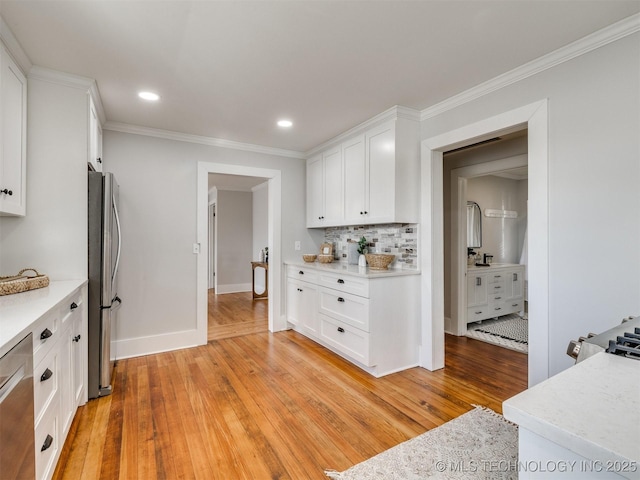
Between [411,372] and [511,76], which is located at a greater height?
[511,76]

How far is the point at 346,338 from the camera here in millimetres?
3088

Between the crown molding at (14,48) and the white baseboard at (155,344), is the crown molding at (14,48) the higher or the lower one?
the higher one

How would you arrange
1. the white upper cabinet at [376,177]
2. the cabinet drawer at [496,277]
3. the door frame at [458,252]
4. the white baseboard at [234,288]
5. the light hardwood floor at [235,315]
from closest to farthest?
the white upper cabinet at [376,177] → the door frame at [458,252] → the light hardwood floor at [235,315] → the cabinet drawer at [496,277] → the white baseboard at [234,288]

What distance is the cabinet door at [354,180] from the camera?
11.0ft

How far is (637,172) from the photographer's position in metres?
1.71

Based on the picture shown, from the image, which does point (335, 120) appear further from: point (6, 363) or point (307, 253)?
point (6, 363)

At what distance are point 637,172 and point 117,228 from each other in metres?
3.43

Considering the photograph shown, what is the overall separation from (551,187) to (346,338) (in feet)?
6.72

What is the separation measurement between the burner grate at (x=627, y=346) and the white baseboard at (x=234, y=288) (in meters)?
6.65

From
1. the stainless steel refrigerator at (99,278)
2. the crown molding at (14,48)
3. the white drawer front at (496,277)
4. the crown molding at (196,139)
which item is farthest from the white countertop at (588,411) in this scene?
the white drawer front at (496,277)

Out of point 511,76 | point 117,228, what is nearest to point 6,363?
point 117,228

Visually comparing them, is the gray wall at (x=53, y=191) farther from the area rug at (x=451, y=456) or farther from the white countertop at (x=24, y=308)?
the area rug at (x=451, y=456)

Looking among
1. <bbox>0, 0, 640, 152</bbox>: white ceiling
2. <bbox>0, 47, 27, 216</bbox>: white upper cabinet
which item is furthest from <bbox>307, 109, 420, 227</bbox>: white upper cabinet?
<bbox>0, 47, 27, 216</bbox>: white upper cabinet

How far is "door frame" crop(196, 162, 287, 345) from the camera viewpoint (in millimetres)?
3645
